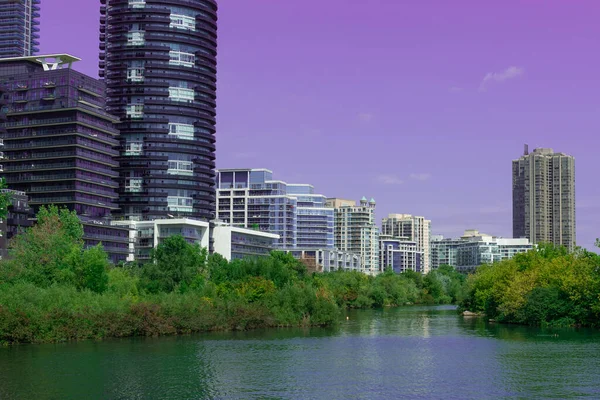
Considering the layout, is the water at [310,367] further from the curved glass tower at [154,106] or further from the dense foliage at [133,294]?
the curved glass tower at [154,106]

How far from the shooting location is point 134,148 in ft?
643

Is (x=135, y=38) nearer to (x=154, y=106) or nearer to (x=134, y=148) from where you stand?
(x=154, y=106)

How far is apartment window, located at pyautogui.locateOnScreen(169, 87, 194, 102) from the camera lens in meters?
196

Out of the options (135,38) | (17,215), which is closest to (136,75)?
(135,38)

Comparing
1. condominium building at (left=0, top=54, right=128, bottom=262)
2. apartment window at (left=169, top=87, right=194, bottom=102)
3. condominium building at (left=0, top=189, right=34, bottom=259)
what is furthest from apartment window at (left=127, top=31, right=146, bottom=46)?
condominium building at (left=0, top=189, right=34, bottom=259)

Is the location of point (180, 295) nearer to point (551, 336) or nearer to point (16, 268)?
point (16, 268)

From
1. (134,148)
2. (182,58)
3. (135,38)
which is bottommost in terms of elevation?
(134,148)

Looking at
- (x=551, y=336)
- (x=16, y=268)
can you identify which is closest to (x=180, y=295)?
(x=16, y=268)

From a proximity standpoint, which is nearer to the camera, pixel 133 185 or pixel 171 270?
pixel 171 270

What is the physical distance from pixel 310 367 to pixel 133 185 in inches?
5186

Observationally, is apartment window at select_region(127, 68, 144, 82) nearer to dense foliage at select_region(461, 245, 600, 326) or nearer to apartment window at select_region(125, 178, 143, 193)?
apartment window at select_region(125, 178, 143, 193)

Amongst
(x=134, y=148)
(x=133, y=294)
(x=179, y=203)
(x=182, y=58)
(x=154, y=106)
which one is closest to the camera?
(x=133, y=294)

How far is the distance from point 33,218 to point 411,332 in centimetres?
8591

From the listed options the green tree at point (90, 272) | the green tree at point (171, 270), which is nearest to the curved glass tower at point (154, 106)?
the green tree at point (171, 270)
